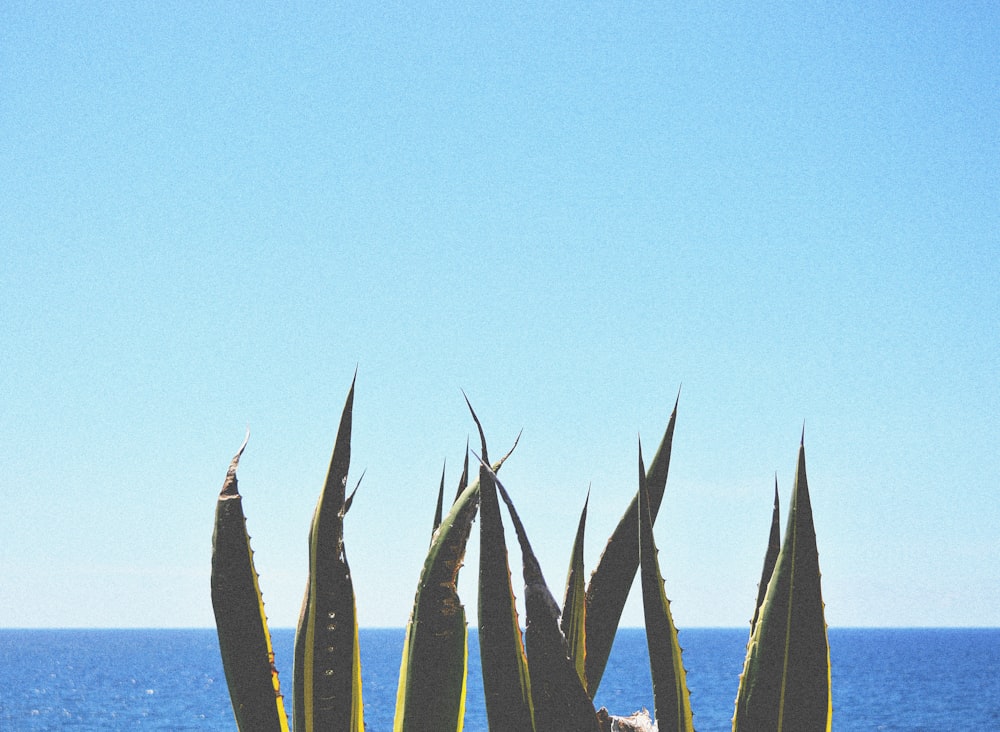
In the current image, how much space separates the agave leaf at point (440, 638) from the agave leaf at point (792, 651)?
0.43m

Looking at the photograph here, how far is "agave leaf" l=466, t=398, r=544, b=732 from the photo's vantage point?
145 cm

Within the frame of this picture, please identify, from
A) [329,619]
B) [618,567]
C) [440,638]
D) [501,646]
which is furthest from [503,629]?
[618,567]

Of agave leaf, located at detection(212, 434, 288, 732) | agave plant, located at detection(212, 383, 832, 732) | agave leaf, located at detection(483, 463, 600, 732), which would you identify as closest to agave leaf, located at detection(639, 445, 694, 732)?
agave plant, located at detection(212, 383, 832, 732)

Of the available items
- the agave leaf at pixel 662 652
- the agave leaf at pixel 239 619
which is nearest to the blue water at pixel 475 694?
the agave leaf at pixel 239 619

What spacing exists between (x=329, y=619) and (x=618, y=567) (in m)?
0.52

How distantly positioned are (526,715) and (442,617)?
8.2 inches

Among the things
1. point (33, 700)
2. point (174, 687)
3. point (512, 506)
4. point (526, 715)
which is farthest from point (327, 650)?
point (174, 687)

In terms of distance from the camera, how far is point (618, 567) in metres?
1.88

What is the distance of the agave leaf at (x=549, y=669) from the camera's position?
144 cm

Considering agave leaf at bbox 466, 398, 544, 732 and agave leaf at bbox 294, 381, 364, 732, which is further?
agave leaf at bbox 294, 381, 364, 732

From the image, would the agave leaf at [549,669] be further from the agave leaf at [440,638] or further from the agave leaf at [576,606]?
the agave leaf at [576,606]

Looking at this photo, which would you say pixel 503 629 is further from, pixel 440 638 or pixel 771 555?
pixel 771 555

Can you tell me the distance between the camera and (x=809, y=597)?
Answer: 1.49 m

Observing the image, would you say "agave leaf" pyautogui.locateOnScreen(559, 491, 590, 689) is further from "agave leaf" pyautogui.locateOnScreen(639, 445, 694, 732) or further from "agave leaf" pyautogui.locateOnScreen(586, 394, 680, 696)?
"agave leaf" pyautogui.locateOnScreen(639, 445, 694, 732)
